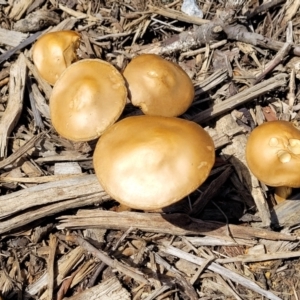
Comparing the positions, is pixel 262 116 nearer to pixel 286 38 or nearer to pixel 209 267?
pixel 286 38

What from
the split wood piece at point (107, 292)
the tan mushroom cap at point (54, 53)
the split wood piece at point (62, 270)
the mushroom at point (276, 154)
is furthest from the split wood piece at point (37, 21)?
the split wood piece at point (107, 292)

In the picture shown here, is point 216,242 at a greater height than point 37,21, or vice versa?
point 37,21

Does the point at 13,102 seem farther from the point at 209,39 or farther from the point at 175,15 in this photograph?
the point at 209,39

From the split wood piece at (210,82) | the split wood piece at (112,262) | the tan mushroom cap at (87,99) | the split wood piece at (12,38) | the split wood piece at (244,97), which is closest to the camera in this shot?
the tan mushroom cap at (87,99)

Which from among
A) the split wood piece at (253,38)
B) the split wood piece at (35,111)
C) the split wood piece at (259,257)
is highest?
the split wood piece at (253,38)

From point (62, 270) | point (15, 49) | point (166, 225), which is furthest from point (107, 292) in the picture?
point (15, 49)

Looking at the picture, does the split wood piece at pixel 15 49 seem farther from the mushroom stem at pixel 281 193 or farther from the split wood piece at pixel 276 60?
the mushroom stem at pixel 281 193

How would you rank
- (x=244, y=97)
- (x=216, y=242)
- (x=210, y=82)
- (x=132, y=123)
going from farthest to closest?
(x=210, y=82) → (x=244, y=97) → (x=216, y=242) → (x=132, y=123)
